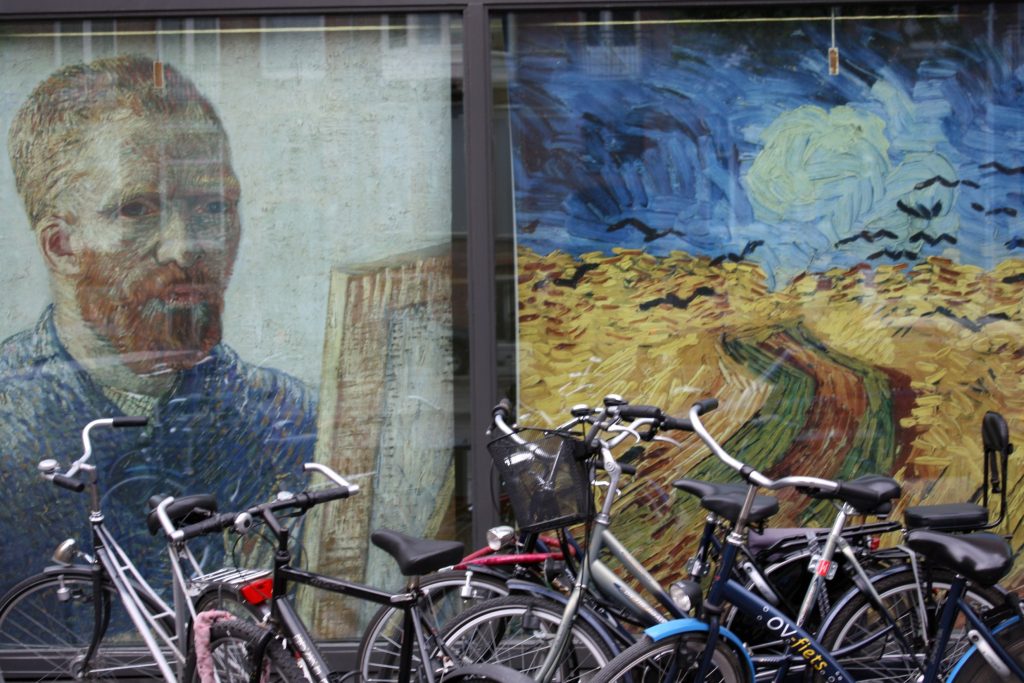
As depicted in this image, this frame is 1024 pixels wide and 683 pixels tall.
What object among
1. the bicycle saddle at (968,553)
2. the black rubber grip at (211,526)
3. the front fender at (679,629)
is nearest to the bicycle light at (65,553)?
the black rubber grip at (211,526)

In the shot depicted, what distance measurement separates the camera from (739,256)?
5.81 meters

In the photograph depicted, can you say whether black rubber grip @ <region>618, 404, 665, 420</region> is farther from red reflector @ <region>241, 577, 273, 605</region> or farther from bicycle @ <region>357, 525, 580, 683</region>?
red reflector @ <region>241, 577, 273, 605</region>

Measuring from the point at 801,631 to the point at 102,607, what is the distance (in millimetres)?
2822

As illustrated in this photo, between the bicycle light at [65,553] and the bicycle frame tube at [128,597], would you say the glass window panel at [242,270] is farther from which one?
the bicycle frame tube at [128,597]

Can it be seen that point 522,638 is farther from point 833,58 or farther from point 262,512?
point 833,58

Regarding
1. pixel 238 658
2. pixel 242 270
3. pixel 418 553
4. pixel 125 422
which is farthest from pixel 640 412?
pixel 242 270

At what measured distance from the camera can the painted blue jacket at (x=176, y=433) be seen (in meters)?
5.93

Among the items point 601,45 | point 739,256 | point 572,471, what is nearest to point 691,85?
point 601,45

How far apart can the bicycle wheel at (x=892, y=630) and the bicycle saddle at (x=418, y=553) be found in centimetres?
158

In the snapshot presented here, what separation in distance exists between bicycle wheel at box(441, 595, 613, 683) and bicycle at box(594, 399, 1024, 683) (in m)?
0.29

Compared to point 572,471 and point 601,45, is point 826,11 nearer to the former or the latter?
A: point 601,45

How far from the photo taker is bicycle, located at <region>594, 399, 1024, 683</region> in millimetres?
3996

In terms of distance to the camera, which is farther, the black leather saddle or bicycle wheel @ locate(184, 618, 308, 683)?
the black leather saddle

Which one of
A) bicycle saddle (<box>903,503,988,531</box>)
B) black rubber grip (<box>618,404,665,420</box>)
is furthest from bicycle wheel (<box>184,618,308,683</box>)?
bicycle saddle (<box>903,503,988,531</box>)
